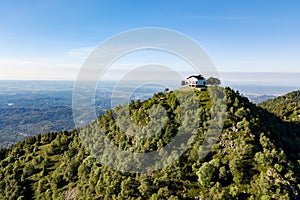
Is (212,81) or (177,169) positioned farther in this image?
(212,81)

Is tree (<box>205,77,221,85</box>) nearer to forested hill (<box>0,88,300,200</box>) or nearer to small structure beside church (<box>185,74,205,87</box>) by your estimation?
small structure beside church (<box>185,74,205,87</box>)

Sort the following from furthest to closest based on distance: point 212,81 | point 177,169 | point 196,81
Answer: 1. point 212,81
2. point 196,81
3. point 177,169

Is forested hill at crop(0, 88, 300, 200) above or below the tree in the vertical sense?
below

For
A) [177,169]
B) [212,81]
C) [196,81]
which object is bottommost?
[177,169]

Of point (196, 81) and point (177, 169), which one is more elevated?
point (196, 81)

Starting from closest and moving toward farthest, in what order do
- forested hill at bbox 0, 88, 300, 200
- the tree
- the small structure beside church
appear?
forested hill at bbox 0, 88, 300, 200
the small structure beside church
the tree

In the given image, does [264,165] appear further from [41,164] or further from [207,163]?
[41,164]

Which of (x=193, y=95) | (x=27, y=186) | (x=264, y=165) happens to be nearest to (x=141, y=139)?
(x=193, y=95)

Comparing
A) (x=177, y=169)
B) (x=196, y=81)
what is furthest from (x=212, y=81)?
(x=177, y=169)

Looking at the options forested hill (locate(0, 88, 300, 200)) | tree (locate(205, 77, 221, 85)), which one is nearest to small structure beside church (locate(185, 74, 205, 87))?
tree (locate(205, 77, 221, 85))

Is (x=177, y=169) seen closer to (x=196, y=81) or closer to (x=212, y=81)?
(x=196, y=81)
